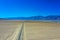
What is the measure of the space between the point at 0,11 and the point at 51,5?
1.41 feet

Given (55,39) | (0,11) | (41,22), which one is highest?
(0,11)

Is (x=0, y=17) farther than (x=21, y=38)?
Yes

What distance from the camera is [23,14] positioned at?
1.02 meters

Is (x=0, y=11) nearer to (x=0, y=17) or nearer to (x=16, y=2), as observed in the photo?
(x=0, y=17)

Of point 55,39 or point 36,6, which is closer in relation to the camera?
point 55,39

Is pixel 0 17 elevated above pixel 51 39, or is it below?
above

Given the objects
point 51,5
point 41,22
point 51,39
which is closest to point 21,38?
point 51,39

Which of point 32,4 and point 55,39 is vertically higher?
point 32,4

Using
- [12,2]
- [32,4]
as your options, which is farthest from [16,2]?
[32,4]

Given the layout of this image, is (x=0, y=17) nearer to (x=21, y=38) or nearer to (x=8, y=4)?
(x=8, y=4)

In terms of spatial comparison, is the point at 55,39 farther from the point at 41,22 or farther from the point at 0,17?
the point at 0,17

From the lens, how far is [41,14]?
103 centimetres

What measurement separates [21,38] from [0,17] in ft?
1.49

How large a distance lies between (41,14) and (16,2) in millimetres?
230
